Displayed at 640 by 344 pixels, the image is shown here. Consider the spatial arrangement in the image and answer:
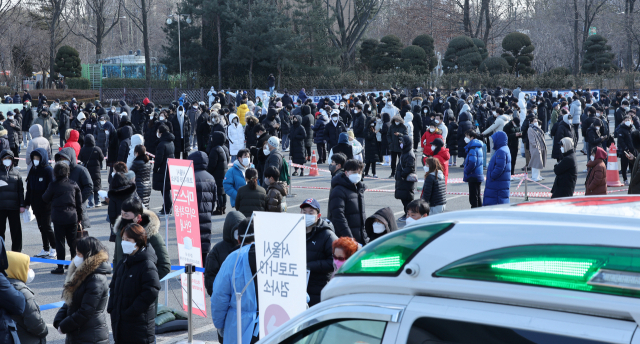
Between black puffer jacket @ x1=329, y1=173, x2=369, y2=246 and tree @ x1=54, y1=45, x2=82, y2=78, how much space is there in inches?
1921

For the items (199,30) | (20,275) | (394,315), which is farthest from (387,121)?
(199,30)

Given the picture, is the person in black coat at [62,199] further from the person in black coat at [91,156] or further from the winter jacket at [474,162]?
the winter jacket at [474,162]

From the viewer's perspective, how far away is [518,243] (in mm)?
1854

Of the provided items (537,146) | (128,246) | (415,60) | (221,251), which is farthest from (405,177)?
(415,60)

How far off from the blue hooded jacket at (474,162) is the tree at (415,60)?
1306 inches

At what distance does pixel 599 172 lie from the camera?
411 inches

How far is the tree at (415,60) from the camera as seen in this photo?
44719 mm

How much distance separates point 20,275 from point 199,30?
41.3 m

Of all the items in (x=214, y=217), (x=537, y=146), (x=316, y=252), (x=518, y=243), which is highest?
(x=518, y=243)

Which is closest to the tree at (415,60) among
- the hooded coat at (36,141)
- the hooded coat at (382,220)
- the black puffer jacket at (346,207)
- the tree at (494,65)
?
the tree at (494,65)

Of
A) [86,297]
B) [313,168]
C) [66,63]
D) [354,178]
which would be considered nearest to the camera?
[86,297]

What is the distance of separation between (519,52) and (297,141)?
33.4 metres

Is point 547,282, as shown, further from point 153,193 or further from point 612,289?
point 153,193

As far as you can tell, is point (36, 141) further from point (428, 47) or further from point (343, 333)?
point (428, 47)
